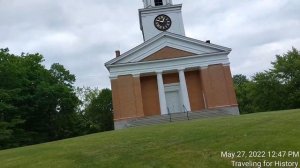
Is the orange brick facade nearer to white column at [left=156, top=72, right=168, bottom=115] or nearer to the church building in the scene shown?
the church building

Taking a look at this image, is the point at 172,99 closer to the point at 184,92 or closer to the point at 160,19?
the point at 184,92

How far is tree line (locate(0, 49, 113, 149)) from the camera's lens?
36938 mm

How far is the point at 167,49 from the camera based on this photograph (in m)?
34.1

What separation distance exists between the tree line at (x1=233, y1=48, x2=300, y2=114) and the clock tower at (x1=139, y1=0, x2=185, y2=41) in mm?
13080

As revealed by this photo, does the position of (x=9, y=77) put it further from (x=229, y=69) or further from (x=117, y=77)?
(x=229, y=69)

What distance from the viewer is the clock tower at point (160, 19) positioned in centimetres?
3878

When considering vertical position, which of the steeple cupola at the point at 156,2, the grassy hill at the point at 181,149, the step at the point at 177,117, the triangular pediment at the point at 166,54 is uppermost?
the steeple cupola at the point at 156,2

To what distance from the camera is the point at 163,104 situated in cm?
3297

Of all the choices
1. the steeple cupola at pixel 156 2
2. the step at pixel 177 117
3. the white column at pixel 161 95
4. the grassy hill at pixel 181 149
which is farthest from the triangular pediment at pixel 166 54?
the grassy hill at pixel 181 149

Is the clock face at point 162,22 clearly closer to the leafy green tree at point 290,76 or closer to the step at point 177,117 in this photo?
the step at point 177,117

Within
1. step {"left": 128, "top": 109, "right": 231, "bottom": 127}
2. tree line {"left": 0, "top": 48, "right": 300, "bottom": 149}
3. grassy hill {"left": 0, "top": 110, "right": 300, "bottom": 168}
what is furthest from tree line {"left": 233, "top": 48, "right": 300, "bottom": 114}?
grassy hill {"left": 0, "top": 110, "right": 300, "bottom": 168}

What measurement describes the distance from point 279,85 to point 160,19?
52.1 feet

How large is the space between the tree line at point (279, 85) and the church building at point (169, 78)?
13191 mm

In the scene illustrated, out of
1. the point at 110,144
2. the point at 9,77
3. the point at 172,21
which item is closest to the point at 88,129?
the point at 9,77
